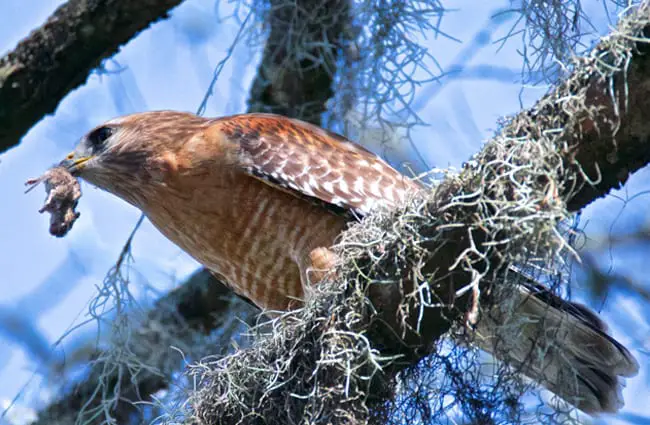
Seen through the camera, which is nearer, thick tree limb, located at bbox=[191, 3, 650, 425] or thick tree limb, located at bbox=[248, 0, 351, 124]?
thick tree limb, located at bbox=[191, 3, 650, 425]

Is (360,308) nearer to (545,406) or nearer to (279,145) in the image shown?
(545,406)

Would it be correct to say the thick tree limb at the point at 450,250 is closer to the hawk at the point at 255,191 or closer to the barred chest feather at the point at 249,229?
the hawk at the point at 255,191

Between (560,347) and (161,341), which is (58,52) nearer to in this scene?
(161,341)

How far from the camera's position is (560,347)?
326cm

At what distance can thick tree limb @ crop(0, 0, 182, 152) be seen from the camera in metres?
4.80

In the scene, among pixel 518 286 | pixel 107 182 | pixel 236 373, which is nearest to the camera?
pixel 518 286

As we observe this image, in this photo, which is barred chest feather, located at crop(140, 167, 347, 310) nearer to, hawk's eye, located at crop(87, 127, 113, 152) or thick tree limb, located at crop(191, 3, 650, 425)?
hawk's eye, located at crop(87, 127, 113, 152)

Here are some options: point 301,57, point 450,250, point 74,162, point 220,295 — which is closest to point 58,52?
point 74,162

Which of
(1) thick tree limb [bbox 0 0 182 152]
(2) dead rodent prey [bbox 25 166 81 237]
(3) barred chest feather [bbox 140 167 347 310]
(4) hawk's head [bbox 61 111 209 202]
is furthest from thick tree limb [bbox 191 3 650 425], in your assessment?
(1) thick tree limb [bbox 0 0 182 152]

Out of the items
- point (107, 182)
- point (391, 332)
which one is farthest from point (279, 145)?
point (391, 332)

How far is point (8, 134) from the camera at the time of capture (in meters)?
4.85

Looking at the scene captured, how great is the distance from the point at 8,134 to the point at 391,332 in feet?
8.47

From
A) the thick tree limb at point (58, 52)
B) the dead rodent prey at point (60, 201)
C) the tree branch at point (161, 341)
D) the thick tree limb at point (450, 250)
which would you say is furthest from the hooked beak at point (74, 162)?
the thick tree limb at point (450, 250)

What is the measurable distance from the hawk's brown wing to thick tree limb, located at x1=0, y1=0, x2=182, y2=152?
0.73 m
